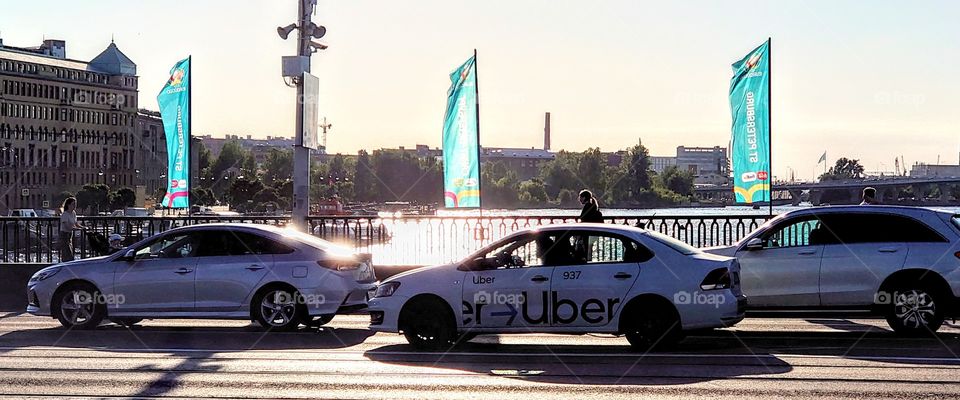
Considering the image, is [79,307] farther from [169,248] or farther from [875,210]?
[875,210]

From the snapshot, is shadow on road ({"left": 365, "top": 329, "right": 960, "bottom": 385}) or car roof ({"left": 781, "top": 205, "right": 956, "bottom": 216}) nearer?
shadow on road ({"left": 365, "top": 329, "right": 960, "bottom": 385})

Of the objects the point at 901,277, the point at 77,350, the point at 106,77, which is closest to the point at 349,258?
the point at 77,350

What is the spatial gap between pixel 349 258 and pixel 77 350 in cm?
381

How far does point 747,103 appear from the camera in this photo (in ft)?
96.6

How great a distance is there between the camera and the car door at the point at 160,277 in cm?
1781

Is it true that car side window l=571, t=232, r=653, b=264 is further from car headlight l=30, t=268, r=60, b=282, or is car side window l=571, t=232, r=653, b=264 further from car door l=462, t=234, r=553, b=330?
car headlight l=30, t=268, r=60, b=282

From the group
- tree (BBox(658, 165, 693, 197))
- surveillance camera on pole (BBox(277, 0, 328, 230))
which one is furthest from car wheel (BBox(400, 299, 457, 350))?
tree (BBox(658, 165, 693, 197))

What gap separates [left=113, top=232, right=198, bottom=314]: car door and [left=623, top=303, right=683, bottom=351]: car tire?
629 cm

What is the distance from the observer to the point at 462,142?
1281 inches

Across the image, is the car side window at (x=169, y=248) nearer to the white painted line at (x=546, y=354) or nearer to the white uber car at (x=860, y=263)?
the white painted line at (x=546, y=354)

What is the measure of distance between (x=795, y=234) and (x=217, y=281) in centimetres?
744

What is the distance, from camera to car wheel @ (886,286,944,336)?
15.8m

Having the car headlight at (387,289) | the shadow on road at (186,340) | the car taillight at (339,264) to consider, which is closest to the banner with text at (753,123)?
the shadow on road at (186,340)

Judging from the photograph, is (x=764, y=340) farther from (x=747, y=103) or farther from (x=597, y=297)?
(x=747, y=103)
